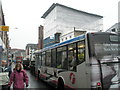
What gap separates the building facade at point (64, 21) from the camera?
171ft

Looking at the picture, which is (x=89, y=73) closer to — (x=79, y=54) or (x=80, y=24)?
(x=79, y=54)

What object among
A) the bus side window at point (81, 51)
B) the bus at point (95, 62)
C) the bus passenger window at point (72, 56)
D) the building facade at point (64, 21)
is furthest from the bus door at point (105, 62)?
the building facade at point (64, 21)

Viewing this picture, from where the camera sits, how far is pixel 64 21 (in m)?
54.0

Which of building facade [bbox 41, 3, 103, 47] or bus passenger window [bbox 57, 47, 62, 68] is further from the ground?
building facade [bbox 41, 3, 103, 47]

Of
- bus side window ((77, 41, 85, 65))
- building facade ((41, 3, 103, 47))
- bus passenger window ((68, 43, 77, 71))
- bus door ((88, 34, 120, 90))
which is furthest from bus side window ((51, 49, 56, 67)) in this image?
building facade ((41, 3, 103, 47))

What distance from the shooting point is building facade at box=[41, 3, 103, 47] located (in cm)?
5223

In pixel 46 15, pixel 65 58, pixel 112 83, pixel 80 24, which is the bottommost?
pixel 112 83

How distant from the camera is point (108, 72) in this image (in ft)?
18.5

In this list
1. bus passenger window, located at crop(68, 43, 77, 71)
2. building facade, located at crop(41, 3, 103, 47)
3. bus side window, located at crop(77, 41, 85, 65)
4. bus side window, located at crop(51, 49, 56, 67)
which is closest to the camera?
bus side window, located at crop(77, 41, 85, 65)

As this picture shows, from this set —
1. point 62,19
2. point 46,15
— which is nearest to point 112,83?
point 62,19

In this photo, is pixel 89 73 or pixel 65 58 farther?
pixel 65 58

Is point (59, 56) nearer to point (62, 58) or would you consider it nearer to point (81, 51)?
point (62, 58)

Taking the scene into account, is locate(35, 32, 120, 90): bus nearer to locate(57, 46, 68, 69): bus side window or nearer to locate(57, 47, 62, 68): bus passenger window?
locate(57, 46, 68, 69): bus side window

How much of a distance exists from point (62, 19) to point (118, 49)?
48.3 metres
